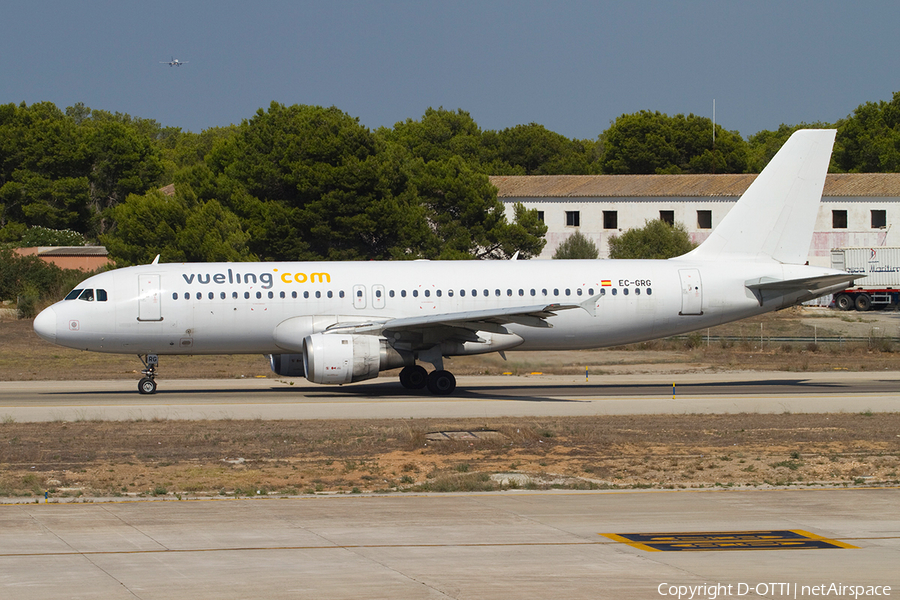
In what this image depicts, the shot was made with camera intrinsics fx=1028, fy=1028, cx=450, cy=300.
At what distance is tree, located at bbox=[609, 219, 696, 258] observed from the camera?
7312 centimetres

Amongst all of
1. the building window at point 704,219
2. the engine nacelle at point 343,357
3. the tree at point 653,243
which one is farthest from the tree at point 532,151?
the engine nacelle at point 343,357

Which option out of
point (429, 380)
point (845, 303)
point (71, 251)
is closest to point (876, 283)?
point (845, 303)

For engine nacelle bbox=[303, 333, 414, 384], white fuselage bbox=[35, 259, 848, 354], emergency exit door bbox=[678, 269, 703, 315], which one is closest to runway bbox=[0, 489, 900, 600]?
engine nacelle bbox=[303, 333, 414, 384]

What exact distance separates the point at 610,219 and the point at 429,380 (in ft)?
174

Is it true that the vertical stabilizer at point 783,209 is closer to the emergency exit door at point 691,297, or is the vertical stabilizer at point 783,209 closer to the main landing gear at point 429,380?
the emergency exit door at point 691,297

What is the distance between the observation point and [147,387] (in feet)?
99.2

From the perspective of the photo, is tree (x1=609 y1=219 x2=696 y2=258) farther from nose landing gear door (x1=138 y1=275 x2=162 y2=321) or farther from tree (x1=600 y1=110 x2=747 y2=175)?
nose landing gear door (x1=138 y1=275 x2=162 y2=321)

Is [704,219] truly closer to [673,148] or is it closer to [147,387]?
[673,148]

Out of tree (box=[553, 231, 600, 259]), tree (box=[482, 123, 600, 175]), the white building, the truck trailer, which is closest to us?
the truck trailer

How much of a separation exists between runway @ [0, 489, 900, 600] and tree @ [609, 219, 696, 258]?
2282 inches

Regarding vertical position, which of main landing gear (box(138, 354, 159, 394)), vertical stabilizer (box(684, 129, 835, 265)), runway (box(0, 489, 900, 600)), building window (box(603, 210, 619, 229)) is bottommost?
runway (box(0, 489, 900, 600))

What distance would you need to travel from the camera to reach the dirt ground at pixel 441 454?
55.8 ft

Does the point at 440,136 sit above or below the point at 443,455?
above

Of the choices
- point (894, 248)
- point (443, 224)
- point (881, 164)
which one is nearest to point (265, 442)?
point (443, 224)
